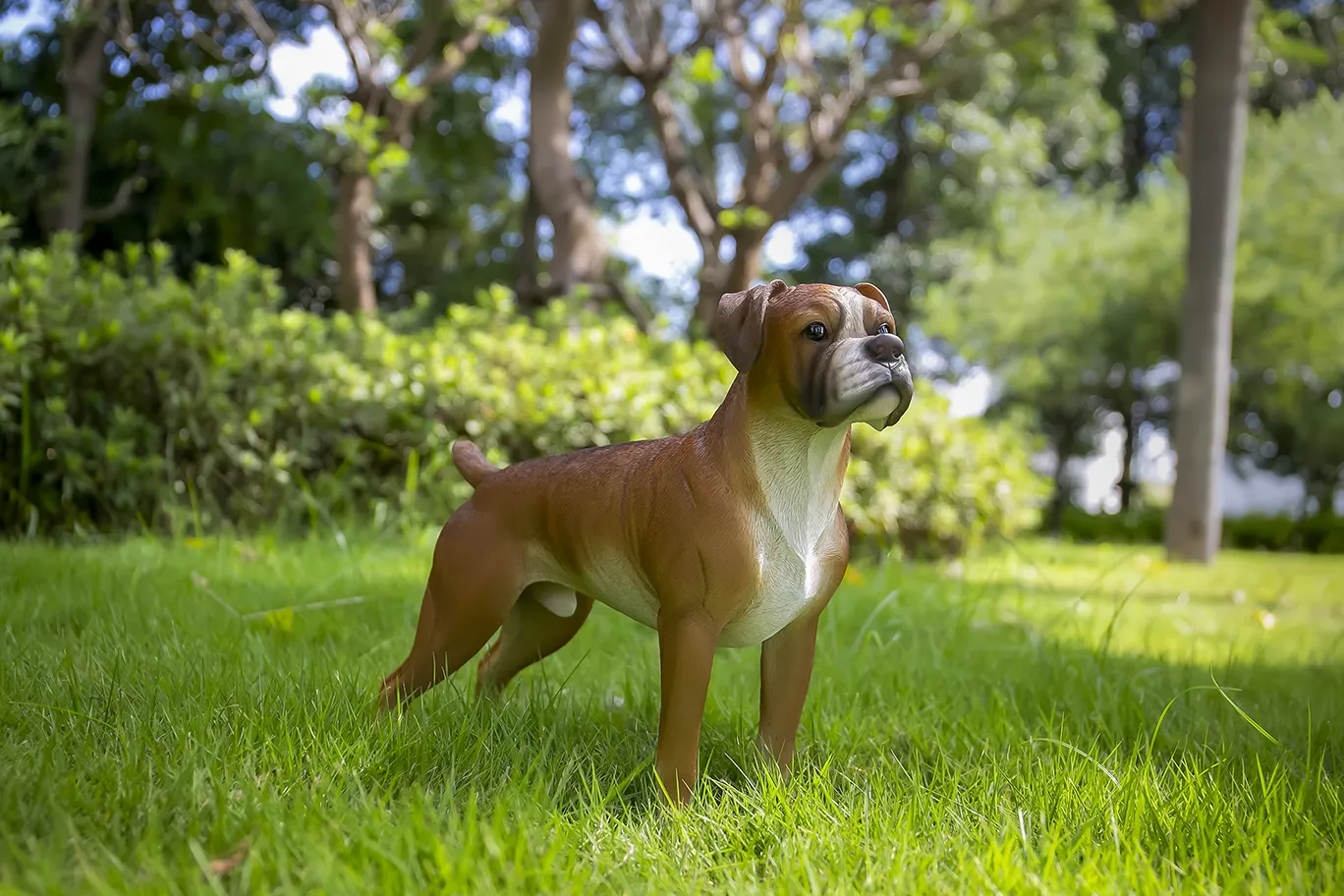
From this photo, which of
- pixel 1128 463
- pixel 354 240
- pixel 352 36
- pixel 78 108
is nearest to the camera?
pixel 352 36

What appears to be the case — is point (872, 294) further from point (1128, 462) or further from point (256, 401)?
point (1128, 462)

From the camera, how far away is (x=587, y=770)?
7.77ft

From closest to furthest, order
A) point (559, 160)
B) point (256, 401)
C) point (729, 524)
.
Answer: point (729, 524) < point (256, 401) < point (559, 160)

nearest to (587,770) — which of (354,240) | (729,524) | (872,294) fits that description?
(729,524)

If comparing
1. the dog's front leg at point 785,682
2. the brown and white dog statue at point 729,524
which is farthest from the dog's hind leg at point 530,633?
the dog's front leg at point 785,682

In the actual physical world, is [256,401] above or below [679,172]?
below

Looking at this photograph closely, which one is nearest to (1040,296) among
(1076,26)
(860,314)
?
(1076,26)

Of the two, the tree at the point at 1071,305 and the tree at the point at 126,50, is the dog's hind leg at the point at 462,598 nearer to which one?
the tree at the point at 126,50

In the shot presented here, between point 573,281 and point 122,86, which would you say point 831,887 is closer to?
point 573,281

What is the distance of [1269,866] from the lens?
1812mm

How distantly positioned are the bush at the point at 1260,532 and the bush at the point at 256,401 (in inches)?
476

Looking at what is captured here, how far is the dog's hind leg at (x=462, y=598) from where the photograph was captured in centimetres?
240

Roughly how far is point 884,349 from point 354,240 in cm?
753

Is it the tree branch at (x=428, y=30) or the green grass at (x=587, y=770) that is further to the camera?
the tree branch at (x=428, y=30)
